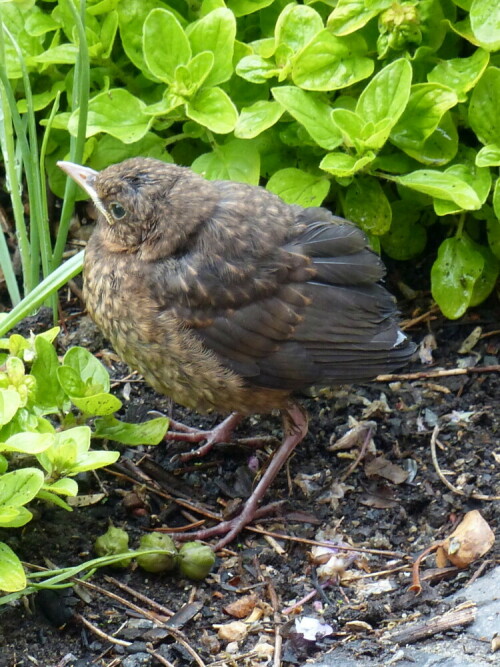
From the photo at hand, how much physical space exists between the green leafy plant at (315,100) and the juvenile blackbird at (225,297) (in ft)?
1.03

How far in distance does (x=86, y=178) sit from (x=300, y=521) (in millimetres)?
1423

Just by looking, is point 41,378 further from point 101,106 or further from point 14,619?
point 101,106

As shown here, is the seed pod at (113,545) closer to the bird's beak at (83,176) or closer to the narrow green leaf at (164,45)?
the bird's beak at (83,176)

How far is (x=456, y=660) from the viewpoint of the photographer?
2361 mm

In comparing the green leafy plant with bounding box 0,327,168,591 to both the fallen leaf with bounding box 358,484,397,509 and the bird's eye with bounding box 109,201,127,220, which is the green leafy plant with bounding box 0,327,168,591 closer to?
the bird's eye with bounding box 109,201,127,220

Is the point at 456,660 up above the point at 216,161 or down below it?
below

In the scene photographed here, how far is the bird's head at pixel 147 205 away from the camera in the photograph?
3.23 metres

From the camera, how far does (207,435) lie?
3.66 meters

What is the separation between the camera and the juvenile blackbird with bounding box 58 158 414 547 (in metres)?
3.20

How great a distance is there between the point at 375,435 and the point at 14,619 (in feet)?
5.06

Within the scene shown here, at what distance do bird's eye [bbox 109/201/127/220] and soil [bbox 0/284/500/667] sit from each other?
0.84 m

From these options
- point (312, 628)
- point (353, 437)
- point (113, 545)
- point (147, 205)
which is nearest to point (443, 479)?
point (353, 437)

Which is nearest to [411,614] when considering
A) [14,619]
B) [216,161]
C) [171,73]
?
[14,619]

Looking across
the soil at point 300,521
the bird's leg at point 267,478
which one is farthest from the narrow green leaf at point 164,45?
the bird's leg at point 267,478
